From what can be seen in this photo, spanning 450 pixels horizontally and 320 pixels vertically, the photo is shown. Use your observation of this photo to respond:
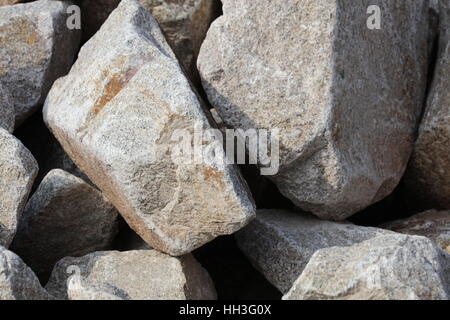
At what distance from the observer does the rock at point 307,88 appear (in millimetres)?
3068

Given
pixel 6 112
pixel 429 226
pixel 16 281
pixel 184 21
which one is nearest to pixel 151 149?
pixel 16 281

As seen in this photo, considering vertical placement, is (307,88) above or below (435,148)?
above

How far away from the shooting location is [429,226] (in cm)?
342

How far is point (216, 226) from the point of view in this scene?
283 centimetres

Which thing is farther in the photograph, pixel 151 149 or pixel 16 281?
pixel 151 149

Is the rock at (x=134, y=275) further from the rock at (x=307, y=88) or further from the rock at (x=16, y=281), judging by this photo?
the rock at (x=307, y=88)

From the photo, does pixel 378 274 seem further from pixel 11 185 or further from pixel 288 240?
pixel 11 185

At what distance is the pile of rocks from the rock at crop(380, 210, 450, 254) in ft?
0.03

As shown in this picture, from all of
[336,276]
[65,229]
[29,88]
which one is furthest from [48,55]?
[336,276]

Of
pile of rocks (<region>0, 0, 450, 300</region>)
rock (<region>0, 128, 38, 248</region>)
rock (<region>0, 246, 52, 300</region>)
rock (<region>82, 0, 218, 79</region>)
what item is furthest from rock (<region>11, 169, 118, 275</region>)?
rock (<region>82, 0, 218, 79</region>)

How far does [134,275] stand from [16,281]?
552 mm

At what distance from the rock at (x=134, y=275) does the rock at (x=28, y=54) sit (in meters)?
0.90

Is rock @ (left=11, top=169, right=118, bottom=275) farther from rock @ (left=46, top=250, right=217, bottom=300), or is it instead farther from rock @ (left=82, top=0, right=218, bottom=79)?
rock @ (left=82, top=0, right=218, bottom=79)

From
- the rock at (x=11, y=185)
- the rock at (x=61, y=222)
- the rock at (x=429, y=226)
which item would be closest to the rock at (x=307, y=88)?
the rock at (x=429, y=226)
